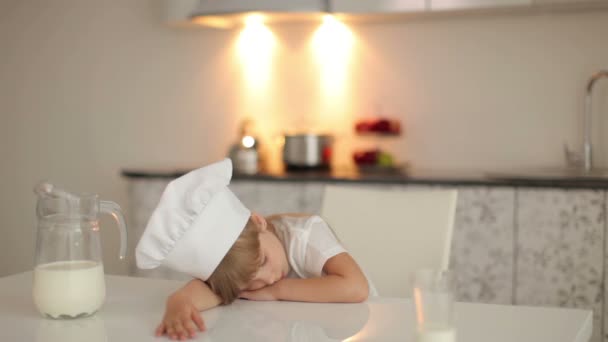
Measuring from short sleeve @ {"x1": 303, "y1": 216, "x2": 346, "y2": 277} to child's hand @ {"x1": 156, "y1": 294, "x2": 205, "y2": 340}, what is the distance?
1.07ft

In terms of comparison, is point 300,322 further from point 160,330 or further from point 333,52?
point 333,52

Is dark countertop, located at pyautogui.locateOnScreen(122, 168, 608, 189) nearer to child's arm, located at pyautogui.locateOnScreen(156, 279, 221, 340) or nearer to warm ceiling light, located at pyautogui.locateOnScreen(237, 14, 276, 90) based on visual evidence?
warm ceiling light, located at pyautogui.locateOnScreen(237, 14, 276, 90)

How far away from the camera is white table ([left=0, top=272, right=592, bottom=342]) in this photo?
4.28ft

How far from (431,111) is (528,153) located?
0.44 meters

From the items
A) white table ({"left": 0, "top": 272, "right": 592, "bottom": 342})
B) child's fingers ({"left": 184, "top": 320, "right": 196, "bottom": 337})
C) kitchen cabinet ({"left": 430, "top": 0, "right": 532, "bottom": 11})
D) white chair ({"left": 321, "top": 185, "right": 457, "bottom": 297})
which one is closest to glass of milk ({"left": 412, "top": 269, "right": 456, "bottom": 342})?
white table ({"left": 0, "top": 272, "right": 592, "bottom": 342})

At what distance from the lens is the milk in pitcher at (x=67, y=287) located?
4.51ft

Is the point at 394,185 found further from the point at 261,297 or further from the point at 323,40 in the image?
the point at 261,297

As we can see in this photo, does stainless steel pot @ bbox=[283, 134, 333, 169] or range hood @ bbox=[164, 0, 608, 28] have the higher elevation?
range hood @ bbox=[164, 0, 608, 28]

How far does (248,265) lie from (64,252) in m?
0.33

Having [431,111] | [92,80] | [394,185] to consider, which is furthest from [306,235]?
[92,80]

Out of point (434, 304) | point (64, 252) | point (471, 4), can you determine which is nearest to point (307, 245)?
point (64, 252)

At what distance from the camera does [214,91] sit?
3814 millimetres

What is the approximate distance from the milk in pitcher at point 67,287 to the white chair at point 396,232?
0.78 meters

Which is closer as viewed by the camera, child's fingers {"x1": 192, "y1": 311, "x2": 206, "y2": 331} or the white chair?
child's fingers {"x1": 192, "y1": 311, "x2": 206, "y2": 331}
